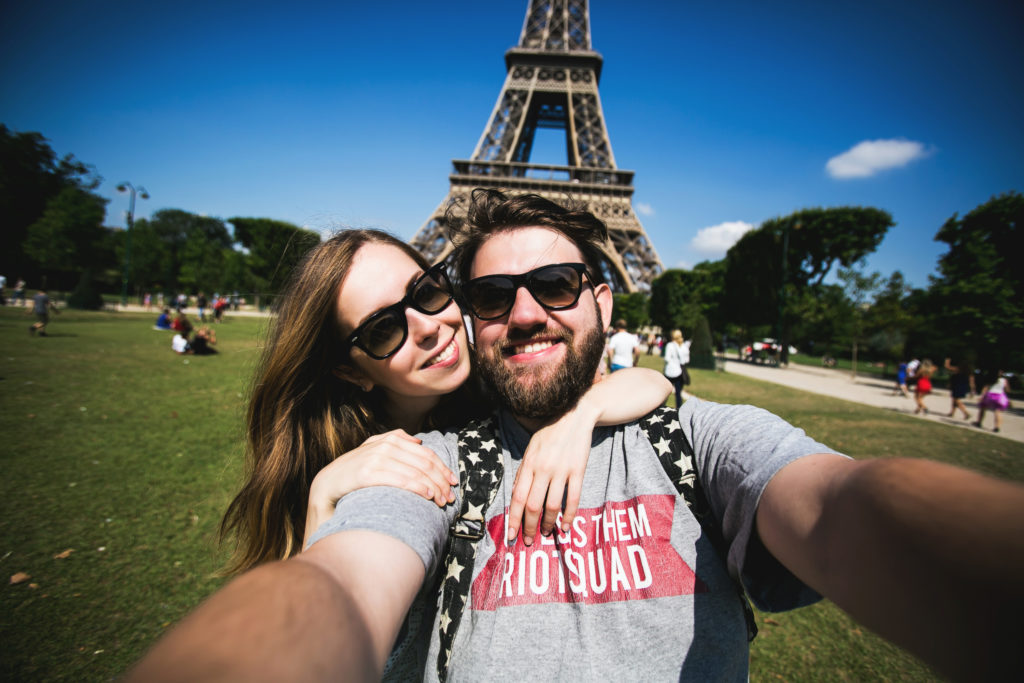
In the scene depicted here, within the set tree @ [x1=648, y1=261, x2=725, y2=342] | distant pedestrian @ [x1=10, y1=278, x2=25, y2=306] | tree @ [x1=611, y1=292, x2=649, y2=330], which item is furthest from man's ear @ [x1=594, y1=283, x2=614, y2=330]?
distant pedestrian @ [x1=10, y1=278, x2=25, y2=306]

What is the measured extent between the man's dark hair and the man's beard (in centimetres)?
49

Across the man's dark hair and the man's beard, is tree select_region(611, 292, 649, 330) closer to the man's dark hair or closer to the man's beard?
the man's dark hair

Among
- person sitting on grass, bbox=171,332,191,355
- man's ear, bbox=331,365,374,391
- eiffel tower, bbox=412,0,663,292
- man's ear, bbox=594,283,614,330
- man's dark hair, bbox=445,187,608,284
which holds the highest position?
eiffel tower, bbox=412,0,663,292

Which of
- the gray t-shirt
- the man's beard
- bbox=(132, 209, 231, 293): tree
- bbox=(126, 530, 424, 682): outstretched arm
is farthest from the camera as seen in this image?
bbox=(132, 209, 231, 293): tree

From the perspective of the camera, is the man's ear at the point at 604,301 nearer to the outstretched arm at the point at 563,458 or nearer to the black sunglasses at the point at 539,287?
the black sunglasses at the point at 539,287

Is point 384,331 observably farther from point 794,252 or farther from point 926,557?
point 794,252

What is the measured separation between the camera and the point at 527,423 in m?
1.59

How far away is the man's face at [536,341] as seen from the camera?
155 centimetres

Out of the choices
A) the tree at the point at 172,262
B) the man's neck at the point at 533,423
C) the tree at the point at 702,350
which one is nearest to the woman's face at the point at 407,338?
the man's neck at the point at 533,423

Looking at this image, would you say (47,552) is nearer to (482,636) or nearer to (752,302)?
(482,636)

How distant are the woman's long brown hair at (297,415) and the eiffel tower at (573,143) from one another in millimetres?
24914

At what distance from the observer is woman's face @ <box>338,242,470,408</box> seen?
70.2 inches

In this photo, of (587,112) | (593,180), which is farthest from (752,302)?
(587,112)

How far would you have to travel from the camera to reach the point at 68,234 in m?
28.5
